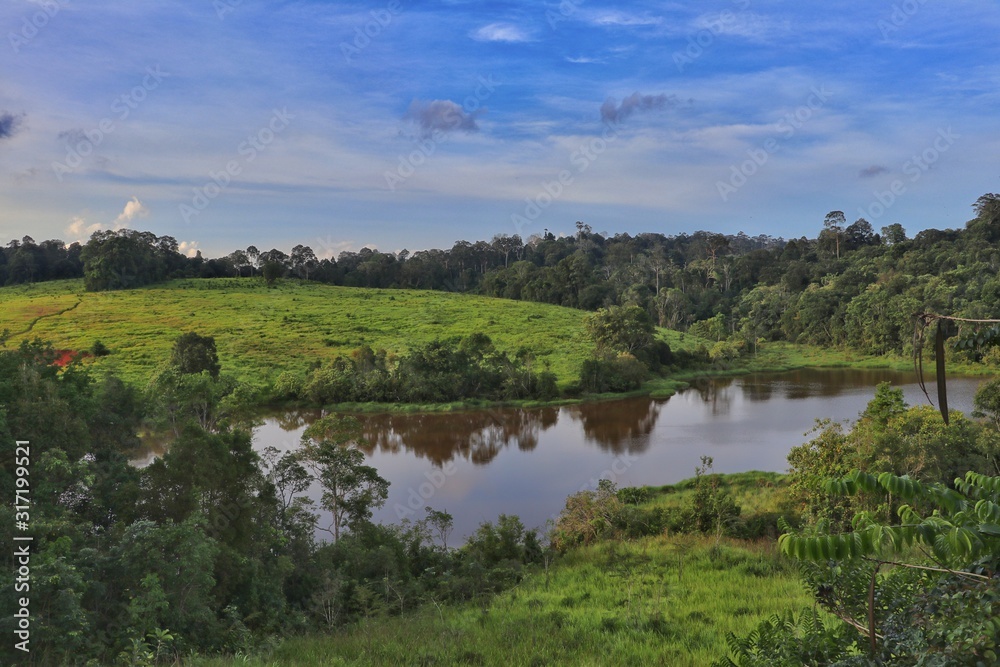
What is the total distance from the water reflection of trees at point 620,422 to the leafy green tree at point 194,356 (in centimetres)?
1681

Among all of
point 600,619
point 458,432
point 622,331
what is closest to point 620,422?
point 458,432

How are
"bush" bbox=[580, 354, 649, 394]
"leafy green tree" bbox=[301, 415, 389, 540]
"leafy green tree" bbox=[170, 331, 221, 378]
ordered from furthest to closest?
1. "bush" bbox=[580, 354, 649, 394]
2. "leafy green tree" bbox=[170, 331, 221, 378]
3. "leafy green tree" bbox=[301, 415, 389, 540]

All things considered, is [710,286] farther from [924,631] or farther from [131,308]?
[924,631]

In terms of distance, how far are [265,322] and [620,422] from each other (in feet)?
89.1

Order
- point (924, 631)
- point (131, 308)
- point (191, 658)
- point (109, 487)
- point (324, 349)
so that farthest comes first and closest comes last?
point (131, 308), point (324, 349), point (109, 487), point (191, 658), point (924, 631)

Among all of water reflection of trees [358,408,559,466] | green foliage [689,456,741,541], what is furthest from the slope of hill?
green foliage [689,456,741,541]

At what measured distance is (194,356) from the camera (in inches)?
1110

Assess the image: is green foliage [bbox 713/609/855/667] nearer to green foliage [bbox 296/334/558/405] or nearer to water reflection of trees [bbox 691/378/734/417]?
water reflection of trees [bbox 691/378/734/417]

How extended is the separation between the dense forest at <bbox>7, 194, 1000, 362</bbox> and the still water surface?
11.4m

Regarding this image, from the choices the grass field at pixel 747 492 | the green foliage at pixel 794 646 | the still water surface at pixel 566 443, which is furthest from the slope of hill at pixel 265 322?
the green foliage at pixel 794 646

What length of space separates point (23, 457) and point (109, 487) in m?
1.17

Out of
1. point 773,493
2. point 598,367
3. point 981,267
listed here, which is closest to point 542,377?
point 598,367

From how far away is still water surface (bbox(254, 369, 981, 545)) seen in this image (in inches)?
671

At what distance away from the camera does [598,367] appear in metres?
33.0
